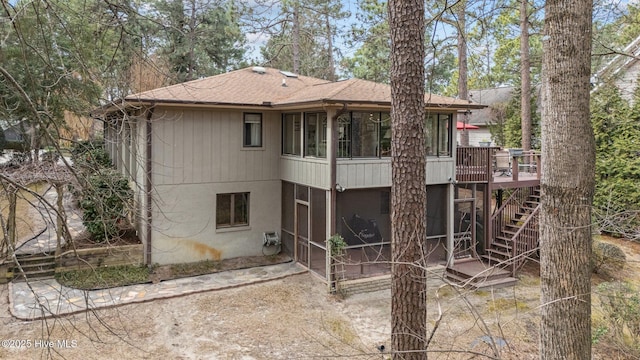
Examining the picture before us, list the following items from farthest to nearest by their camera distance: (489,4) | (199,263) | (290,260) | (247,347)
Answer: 1. (290,260)
2. (199,263)
3. (247,347)
4. (489,4)

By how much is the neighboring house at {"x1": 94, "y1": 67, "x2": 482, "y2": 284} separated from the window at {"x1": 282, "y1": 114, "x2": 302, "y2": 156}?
34 mm

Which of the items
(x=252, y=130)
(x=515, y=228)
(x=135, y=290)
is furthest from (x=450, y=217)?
(x=135, y=290)

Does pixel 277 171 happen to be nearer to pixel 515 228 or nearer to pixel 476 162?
pixel 476 162

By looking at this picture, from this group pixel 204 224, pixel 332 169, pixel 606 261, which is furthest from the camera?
pixel 606 261

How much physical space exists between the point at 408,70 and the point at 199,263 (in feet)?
27.3

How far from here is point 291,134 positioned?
11.5m

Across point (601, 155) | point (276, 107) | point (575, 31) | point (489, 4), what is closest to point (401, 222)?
point (575, 31)

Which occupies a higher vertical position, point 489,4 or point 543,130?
point 489,4

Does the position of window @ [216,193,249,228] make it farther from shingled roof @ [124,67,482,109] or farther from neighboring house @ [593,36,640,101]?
neighboring house @ [593,36,640,101]

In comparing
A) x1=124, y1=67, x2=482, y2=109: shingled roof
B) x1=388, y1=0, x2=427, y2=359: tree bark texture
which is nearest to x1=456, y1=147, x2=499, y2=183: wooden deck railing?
x1=124, y1=67, x2=482, y2=109: shingled roof

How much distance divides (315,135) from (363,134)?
3.88 ft

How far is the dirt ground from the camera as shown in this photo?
6786 millimetres

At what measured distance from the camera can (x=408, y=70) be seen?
435 centimetres

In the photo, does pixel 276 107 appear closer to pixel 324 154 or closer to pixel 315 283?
pixel 324 154
